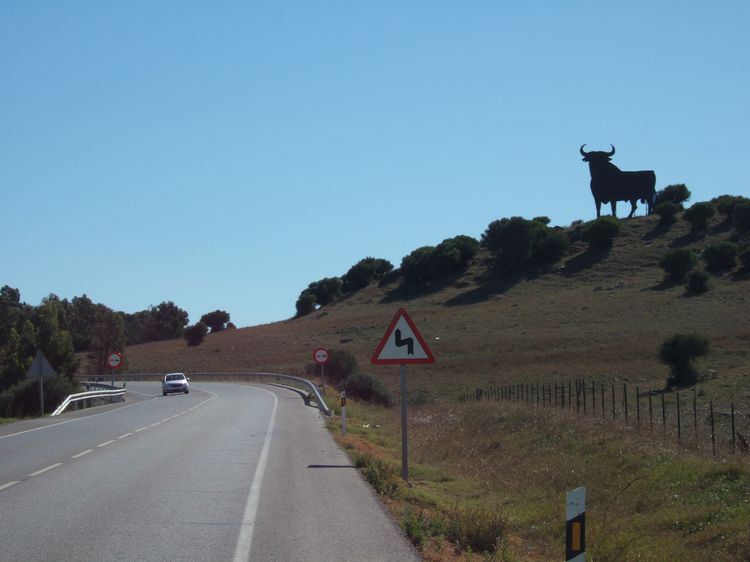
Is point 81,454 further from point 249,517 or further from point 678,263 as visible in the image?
point 678,263

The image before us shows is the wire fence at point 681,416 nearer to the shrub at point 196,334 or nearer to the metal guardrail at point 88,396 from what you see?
the metal guardrail at point 88,396

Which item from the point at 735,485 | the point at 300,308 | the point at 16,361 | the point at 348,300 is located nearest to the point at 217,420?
the point at 735,485

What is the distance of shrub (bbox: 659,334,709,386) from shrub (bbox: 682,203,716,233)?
5920cm

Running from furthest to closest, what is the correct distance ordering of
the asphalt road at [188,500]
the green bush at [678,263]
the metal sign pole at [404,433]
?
the green bush at [678,263], the metal sign pole at [404,433], the asphalt road at [188,500]

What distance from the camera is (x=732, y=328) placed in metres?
56.6

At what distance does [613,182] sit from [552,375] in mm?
51023

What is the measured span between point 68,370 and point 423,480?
165ft

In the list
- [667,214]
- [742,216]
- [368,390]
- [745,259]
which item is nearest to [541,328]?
[745,259]

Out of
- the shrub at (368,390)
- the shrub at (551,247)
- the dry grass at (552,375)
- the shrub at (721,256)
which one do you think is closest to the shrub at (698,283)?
the dry grass at (552,375)

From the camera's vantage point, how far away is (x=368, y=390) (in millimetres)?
44219

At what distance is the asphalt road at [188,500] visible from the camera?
29.2ft

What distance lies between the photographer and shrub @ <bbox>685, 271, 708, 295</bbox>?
73625 mm

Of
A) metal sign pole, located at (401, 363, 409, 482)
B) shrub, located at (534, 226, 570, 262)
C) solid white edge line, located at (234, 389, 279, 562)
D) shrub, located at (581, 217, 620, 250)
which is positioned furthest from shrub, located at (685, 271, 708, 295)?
metal sign pole, located at (401, 363, 409, 482)

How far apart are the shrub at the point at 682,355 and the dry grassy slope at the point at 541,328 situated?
1366 millimetres
